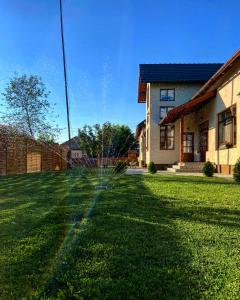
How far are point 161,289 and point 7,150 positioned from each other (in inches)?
654

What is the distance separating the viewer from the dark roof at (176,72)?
22141 mm

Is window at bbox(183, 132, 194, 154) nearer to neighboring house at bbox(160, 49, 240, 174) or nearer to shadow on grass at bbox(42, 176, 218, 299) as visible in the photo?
neighboring house at bbox(160, 49, 240, 174)

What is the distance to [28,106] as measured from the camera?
2123cm

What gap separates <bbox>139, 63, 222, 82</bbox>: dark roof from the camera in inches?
872

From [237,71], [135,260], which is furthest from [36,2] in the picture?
[237,71]

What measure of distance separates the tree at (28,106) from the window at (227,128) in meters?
8.04

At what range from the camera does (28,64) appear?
213 inches

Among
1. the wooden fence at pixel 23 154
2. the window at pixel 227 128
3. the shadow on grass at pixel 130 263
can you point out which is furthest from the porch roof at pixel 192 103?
the shadow on grass at pixel 130 263

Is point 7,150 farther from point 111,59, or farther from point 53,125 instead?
point 111,59

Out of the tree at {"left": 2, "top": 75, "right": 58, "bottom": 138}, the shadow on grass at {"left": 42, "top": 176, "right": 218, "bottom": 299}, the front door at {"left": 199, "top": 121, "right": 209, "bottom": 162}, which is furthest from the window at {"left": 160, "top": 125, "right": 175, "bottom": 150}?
the shadow on grass at {"left": 42, "top": 176, "right": 218, "bottom": 299}

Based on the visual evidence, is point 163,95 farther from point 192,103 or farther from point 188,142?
point 192,103

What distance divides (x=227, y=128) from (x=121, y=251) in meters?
12.0

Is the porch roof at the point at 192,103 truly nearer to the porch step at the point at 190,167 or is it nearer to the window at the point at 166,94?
the porch step at the point at 190,167

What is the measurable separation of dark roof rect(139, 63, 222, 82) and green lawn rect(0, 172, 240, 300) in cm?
1708
